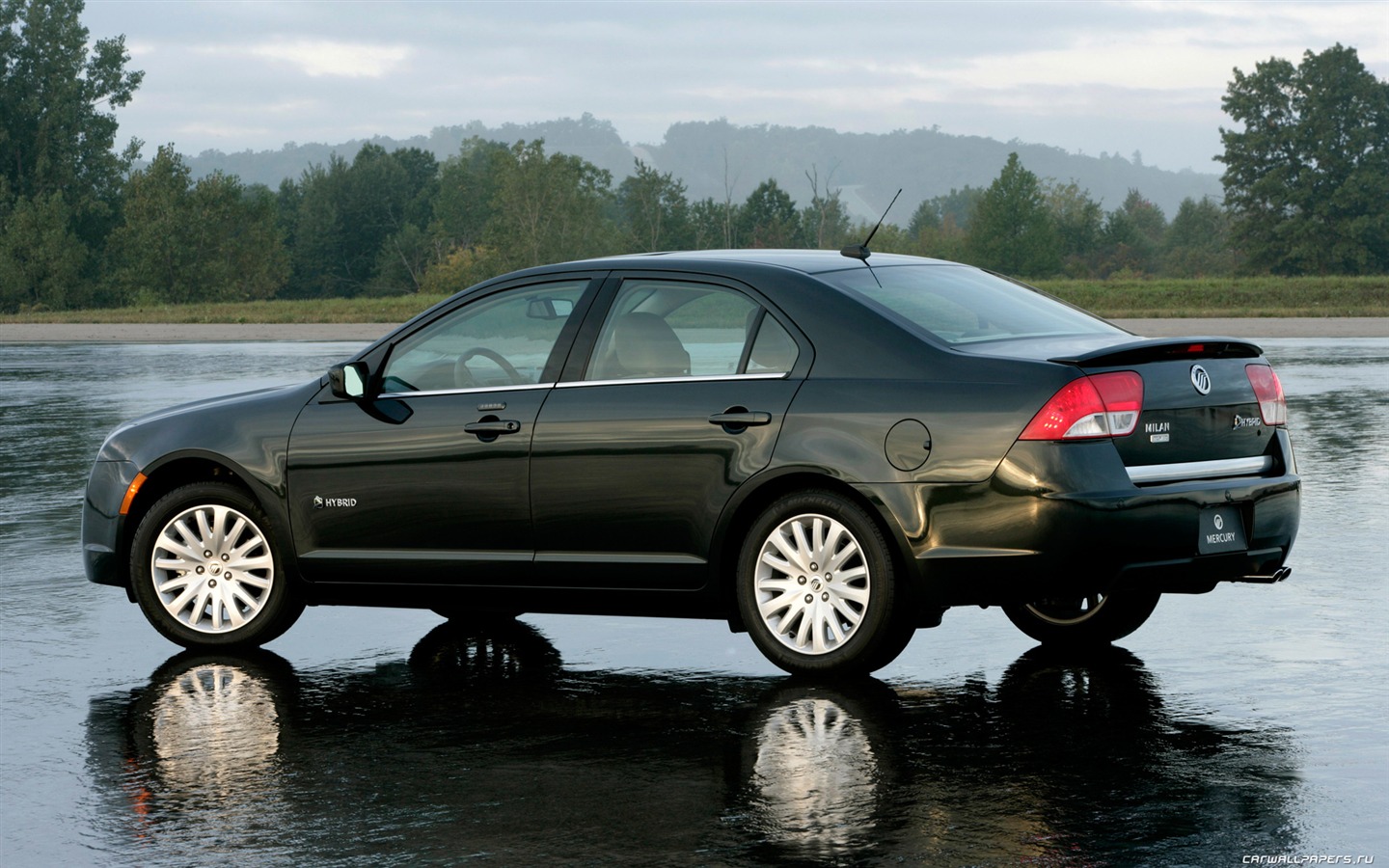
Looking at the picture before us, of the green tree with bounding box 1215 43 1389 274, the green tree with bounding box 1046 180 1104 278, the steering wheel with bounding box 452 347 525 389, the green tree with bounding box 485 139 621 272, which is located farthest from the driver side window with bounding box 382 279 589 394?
the green tree with bounding box 1046 180 1104 278

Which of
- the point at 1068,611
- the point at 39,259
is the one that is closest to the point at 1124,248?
the point at 39,259

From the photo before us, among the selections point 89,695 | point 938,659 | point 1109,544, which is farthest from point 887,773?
point 89,695

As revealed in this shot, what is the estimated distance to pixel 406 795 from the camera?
18.0ft

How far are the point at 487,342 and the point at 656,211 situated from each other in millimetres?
118213

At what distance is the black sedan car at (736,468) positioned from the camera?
21.5 feet

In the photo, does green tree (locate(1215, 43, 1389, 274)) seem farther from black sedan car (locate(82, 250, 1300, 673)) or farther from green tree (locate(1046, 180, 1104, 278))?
black sedan car (locate(82, 250, 1300, 673))

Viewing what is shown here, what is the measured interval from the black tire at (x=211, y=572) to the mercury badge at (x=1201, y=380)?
151 inches

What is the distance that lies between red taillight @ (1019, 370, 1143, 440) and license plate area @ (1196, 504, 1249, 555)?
1.56 feet

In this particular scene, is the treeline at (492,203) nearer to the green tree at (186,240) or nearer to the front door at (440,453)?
the green tree at (186,240)

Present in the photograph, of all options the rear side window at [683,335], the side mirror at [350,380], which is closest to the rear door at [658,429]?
the rear side window at [683,335]

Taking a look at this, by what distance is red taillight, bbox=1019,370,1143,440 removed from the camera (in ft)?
21.2

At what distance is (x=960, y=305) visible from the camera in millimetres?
7355

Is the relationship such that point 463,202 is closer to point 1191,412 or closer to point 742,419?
point 742,419

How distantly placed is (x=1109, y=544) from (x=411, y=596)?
2943mm
